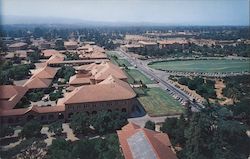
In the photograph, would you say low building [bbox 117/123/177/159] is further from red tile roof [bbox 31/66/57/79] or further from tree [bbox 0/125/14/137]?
red tile roof [bbox 31/66/57/79]

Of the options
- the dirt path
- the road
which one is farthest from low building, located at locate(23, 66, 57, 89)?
the dirt path

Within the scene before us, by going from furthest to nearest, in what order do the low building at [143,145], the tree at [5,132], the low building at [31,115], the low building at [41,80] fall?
the low building at [41,80] < the low building at [31,115] < the tree at [5,132] < the low building at [143,145]

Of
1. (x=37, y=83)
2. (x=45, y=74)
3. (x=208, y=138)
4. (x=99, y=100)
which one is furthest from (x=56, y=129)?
(x=45, y=74)

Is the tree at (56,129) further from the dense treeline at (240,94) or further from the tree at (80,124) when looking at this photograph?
the dense treeline at (240,94)

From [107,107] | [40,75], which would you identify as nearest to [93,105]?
[107,107]

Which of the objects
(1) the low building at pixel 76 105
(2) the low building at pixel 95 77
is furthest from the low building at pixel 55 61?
(1) the low building at pixel 76 105
